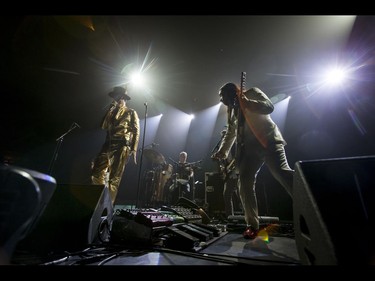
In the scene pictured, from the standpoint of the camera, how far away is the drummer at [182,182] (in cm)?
732

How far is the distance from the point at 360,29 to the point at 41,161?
10959mm

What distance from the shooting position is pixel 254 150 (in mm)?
2781

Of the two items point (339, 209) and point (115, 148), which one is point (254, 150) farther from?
point (115, 148)

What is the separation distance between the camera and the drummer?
7320mm

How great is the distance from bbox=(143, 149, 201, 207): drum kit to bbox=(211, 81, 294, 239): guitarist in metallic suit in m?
4.74

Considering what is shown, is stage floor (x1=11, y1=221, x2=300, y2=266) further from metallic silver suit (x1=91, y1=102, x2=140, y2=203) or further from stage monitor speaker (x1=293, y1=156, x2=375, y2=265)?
metallic silver suit (x1=91, y1=102, x2=140, y2=203)

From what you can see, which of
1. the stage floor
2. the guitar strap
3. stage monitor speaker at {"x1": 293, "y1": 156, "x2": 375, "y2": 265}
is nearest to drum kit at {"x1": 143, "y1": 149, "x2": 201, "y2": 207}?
the guitar strap

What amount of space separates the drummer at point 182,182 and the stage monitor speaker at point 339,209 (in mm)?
6404

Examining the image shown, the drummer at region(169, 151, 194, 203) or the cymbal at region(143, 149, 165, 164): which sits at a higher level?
the cymbal at region(143, 149, 165, 164)

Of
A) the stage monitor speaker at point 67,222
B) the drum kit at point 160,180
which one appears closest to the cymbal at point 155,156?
the drum kit at point 160,180

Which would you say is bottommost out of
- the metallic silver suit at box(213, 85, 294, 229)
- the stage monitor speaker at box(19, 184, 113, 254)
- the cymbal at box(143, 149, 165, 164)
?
the stage monitor speaker at box(19, 184, 113, 254)

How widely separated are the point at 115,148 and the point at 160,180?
4.00 metres

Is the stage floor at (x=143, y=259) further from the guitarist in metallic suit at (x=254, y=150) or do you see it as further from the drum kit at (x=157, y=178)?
the drum kit at (x=157, y=178)
